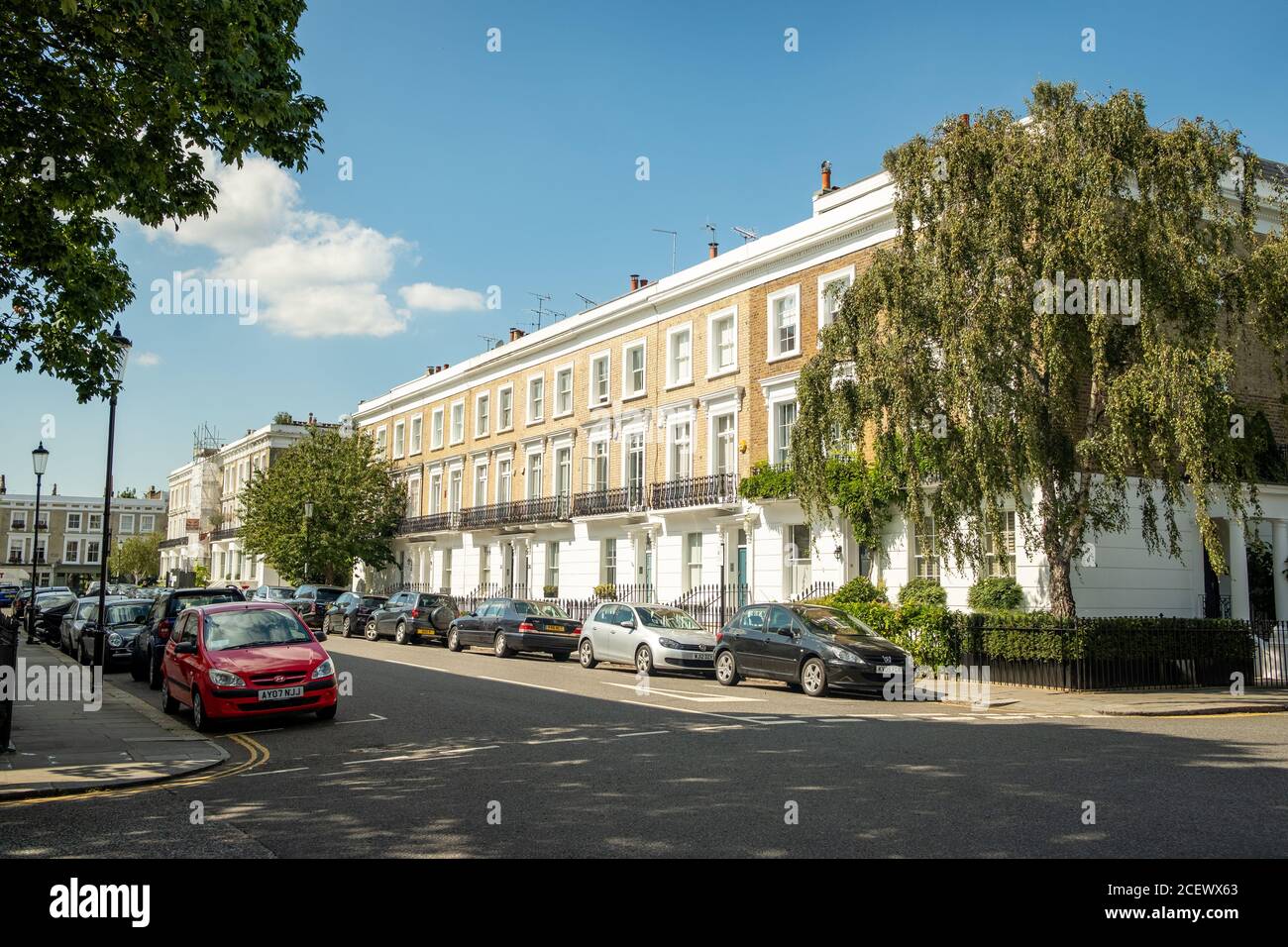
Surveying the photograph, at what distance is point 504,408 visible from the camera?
147 ft

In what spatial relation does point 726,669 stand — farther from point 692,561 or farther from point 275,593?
point 275,593

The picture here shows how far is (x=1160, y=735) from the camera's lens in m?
12.8

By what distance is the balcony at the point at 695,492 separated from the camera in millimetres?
31016

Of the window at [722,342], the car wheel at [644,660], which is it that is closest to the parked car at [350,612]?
the window at [722,342]

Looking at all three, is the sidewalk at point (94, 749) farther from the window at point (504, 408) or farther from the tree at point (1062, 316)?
the window at point (504, 408)

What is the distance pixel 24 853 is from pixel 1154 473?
719 inches

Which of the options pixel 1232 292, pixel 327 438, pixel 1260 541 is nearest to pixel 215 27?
pixel 1232 292

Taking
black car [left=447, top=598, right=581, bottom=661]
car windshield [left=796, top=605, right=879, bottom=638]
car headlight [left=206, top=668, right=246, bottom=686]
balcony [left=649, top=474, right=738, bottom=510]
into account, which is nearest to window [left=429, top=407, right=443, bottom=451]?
balcony [left=649, top=474, right=738, bottom=510]

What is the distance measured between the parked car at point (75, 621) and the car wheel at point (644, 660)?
12829 mm

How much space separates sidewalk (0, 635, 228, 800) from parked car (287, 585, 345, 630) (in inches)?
864

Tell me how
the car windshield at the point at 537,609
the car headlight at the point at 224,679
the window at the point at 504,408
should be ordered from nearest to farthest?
the car headlight at the point at 224,679 < the car windshield at the point at 537,609 < the window at the point at 504,408

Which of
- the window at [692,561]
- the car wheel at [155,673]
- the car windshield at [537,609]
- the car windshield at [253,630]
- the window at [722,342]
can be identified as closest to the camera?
the car windshield at [253,630]

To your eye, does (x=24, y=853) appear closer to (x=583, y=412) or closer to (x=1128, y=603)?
(x=1128, y=603)

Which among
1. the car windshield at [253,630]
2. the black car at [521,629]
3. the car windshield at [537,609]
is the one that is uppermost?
the car windshield at [253,630]
